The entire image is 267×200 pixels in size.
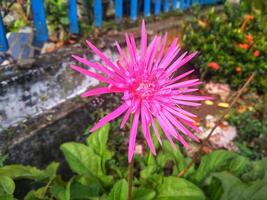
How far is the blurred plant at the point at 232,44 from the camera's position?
12.4 feet

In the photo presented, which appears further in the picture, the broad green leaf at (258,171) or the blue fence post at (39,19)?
the blue fence post at (39,19)

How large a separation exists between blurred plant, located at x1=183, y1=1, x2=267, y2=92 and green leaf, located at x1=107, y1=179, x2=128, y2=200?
2.39m

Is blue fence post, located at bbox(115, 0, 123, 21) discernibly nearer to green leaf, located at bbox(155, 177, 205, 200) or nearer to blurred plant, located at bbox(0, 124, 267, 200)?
blurred plant, located at bbox(0, 124, 267, 200)

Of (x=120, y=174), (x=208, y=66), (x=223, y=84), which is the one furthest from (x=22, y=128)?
(x=223, y=84)

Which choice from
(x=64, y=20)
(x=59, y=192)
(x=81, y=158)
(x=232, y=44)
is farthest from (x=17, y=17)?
(x=59, y=192)

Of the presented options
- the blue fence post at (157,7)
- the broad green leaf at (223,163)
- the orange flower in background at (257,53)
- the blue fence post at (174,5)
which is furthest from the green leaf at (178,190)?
the blue fence post at (174,5)

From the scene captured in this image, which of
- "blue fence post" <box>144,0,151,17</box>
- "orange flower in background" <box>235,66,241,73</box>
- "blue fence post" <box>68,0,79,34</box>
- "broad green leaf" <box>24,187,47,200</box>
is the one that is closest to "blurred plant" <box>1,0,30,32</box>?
"blue fence post" <box>68,0,79,34</box>

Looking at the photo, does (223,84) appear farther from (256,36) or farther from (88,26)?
(88,26)

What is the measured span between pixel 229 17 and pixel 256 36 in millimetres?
386

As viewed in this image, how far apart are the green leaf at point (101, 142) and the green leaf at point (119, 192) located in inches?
21.3

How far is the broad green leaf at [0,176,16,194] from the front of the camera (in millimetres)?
1660

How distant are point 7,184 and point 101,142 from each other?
0.72 m

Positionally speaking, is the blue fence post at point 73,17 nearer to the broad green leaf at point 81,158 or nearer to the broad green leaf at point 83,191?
the broad green leaf at point 81,158

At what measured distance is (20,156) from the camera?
91.0 inches
